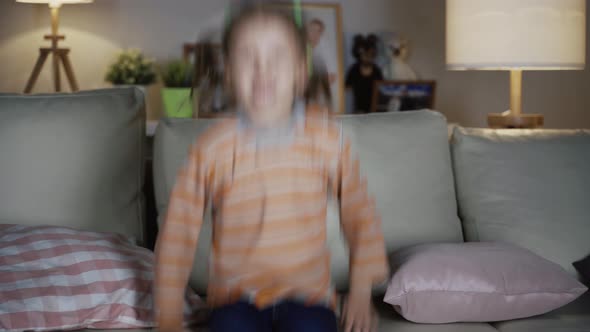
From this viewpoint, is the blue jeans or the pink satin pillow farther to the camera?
the pink satin pillow

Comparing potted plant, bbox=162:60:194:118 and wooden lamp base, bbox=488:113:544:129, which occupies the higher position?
potted plant, bbox=162:60:194:118

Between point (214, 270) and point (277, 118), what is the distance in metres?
0.29

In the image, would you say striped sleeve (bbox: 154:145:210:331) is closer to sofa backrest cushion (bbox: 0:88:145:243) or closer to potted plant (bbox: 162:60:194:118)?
→ sofa backrest cushion (bbox: 0:88:145:243)

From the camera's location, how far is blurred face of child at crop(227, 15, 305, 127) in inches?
48.1

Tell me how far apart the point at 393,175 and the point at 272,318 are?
27.1 inches

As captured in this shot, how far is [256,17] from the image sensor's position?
123 centimetres

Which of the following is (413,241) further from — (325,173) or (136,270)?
(136,270)

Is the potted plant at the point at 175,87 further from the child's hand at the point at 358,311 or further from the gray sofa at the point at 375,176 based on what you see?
the child's hand at the point at 358,311

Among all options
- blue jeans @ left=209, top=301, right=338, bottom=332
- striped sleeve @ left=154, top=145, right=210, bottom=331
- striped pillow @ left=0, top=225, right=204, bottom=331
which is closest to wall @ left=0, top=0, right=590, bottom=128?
striped pillow @ left=0, top=225, right=204, bottom=331

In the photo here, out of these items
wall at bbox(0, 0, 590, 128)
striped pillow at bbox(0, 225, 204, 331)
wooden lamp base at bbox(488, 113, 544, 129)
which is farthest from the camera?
wall at bbox(0, 0, 590, 128)

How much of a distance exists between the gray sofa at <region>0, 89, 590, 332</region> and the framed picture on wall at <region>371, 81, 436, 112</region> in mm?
2387

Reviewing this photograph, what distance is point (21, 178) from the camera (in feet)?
5.76

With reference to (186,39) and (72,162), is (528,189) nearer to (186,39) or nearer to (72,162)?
(72,162)

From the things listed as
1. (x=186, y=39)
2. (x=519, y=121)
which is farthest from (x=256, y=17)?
(x=186, y=39)
